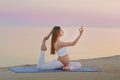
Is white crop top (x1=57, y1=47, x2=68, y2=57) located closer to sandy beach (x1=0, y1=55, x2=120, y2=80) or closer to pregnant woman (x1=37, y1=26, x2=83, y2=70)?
pregnant woman (x1=37, y1=26, x2=83, y2=70)

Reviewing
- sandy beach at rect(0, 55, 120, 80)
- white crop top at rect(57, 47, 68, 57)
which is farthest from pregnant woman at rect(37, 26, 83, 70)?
sandy beach at rect(0, 55, 120, 80)

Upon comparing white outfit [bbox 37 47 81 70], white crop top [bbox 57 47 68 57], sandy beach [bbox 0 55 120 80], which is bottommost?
sandy beach [bbox 0 55 120 80]

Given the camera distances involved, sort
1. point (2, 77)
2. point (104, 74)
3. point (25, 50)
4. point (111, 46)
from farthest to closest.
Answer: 1. point (111, 46)
2. point (25, 50)
3. point (104, 74)
4. point (2, 77)

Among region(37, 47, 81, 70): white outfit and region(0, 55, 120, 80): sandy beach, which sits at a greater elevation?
region(37, 47, 81, 70): white outfit

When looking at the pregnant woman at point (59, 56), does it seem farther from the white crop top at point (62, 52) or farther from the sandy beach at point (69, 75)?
the sandy beach at point (69, 75)

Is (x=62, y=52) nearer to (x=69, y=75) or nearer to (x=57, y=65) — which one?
(x=57, y=65)

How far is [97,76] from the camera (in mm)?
7238

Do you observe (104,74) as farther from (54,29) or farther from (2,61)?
(2,61)

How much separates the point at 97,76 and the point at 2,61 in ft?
13.3

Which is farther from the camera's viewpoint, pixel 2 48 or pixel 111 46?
pixel 111 46

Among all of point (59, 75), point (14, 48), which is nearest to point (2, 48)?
point (14, 48)

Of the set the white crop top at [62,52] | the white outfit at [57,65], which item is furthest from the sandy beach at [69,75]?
the white crop top at [62,52]

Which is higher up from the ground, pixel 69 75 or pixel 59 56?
pixel 59 56

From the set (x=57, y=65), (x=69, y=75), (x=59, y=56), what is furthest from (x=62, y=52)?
(x=69, y=75)
